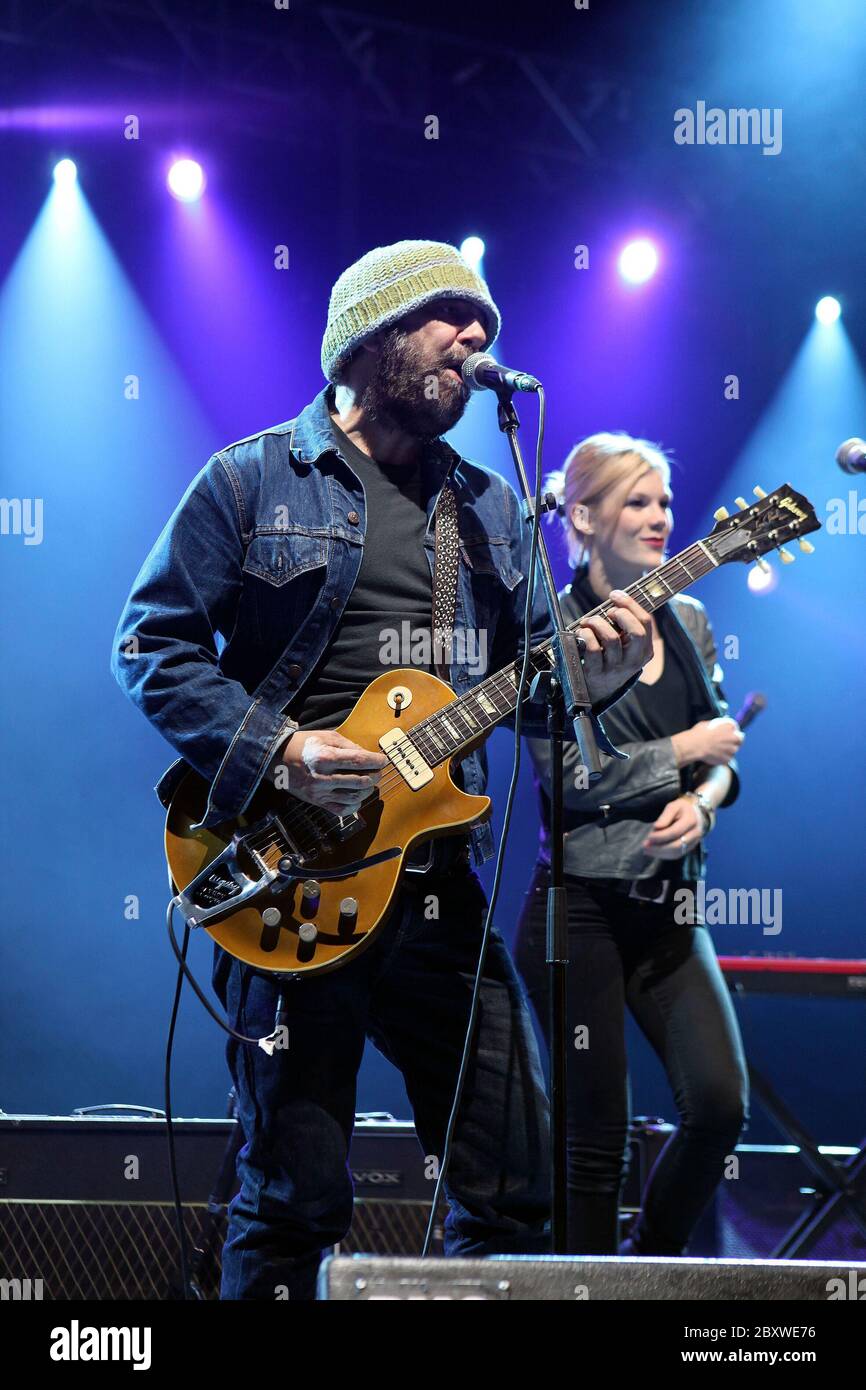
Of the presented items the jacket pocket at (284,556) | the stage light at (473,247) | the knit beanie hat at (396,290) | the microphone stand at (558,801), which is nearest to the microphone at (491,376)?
the microphone stand at (558,801)

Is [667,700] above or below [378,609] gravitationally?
below

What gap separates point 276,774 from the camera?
2.53 meters

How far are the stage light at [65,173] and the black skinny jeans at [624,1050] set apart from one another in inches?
144

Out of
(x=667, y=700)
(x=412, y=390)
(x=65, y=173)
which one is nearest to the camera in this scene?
(x=412, y=390)

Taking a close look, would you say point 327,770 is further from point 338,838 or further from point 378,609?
point 378,609

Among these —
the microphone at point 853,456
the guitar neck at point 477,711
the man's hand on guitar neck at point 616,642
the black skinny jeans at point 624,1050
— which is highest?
the microphone at point 853,456

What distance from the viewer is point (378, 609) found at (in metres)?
2.75

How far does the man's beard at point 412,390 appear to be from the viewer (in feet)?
9.27

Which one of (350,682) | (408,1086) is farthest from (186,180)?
(408,1086)

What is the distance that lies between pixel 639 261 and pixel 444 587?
140 inches

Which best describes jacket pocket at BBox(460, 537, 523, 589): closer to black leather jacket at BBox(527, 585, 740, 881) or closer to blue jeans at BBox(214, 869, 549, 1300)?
black leather jacket at BBox(527, 585, 740, 881)

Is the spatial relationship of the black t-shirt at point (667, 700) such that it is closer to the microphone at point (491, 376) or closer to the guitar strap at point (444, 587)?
the guitar strap at point (444, 587)
